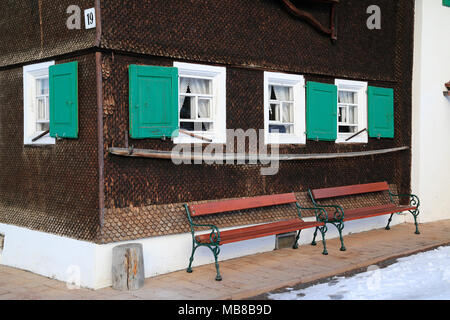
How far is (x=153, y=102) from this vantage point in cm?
747

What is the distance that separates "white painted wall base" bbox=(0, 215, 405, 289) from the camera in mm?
6969

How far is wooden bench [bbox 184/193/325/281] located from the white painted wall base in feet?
0.74

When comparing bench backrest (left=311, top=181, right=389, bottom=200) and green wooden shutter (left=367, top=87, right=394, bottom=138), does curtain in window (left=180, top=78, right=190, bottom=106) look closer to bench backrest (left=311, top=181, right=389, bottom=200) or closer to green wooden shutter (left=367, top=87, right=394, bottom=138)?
bench backrest (left=311, top=181, right=389, bottom=200)

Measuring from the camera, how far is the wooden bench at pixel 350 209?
9318mm

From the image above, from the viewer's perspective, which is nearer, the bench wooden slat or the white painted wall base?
the white painted wall base

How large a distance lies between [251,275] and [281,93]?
11.5 ft

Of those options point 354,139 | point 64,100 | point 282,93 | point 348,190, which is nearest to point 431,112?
point 354,139

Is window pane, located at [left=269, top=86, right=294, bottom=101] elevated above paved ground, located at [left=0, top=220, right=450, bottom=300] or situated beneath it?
elevated above

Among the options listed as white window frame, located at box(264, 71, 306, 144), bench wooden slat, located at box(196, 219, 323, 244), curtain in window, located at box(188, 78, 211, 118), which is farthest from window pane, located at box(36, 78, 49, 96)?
white window frame, located at box(264, 71, 306, 144)

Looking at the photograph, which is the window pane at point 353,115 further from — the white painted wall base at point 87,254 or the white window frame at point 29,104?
the white window frame at point 29,104

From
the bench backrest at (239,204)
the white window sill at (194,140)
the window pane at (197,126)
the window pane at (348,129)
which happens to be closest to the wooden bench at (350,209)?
the bench backrest at (239,204)

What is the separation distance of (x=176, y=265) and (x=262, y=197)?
6.39 ft

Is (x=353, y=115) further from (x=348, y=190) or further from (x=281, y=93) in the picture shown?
(x=281, y=93)
